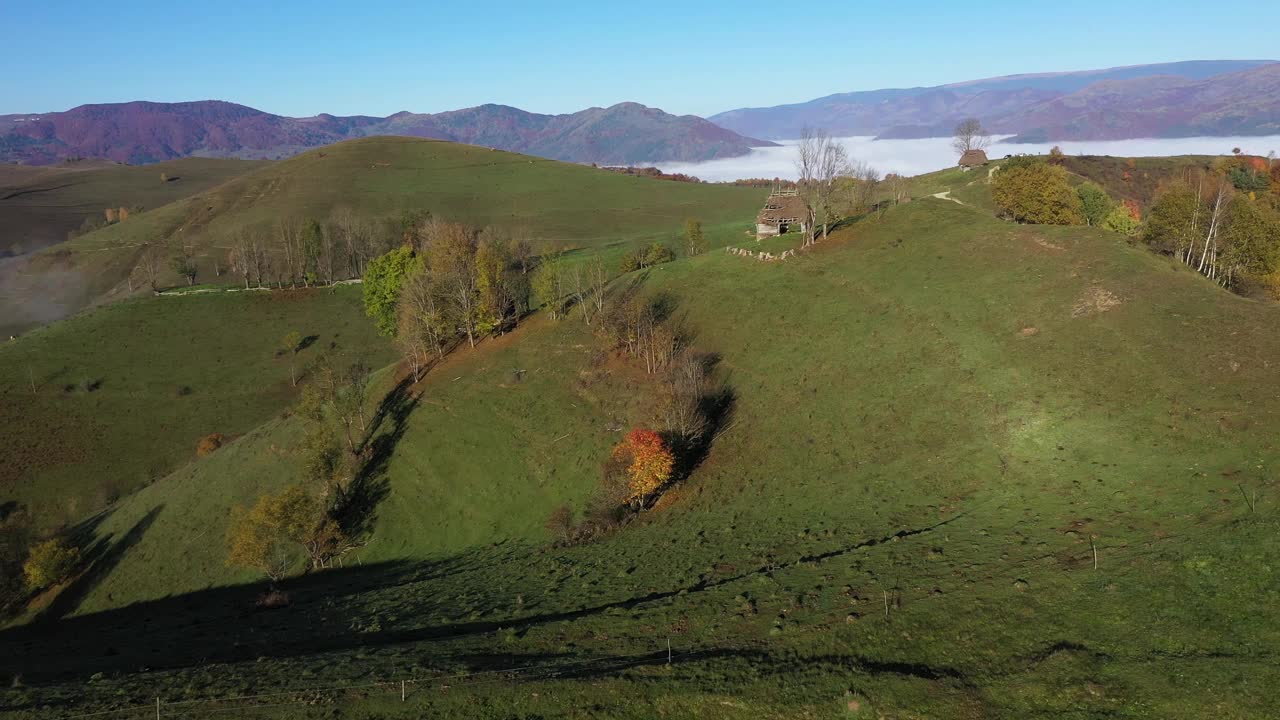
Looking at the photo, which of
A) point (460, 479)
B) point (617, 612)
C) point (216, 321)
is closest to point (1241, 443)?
point (617, 612)

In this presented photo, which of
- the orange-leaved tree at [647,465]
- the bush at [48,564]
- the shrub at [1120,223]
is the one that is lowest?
the bush at [48,564]

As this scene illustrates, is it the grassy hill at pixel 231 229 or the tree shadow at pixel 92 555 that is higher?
the grassy hill at pixel 231 229

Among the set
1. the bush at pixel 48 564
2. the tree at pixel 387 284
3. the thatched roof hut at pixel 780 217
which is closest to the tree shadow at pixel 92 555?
the bush at pixel 48 564

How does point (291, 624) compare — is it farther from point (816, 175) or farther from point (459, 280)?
point (816, 175)

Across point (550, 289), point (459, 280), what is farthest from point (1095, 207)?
point (459, 280)

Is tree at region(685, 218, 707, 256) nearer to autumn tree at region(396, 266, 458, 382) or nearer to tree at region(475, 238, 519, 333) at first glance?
tree at region(475, 238, 519, 333)

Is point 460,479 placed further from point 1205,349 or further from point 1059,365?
point 1205,349

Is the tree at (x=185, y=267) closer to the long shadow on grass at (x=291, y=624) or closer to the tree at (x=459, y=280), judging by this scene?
the tree at (x=459, y=280)
